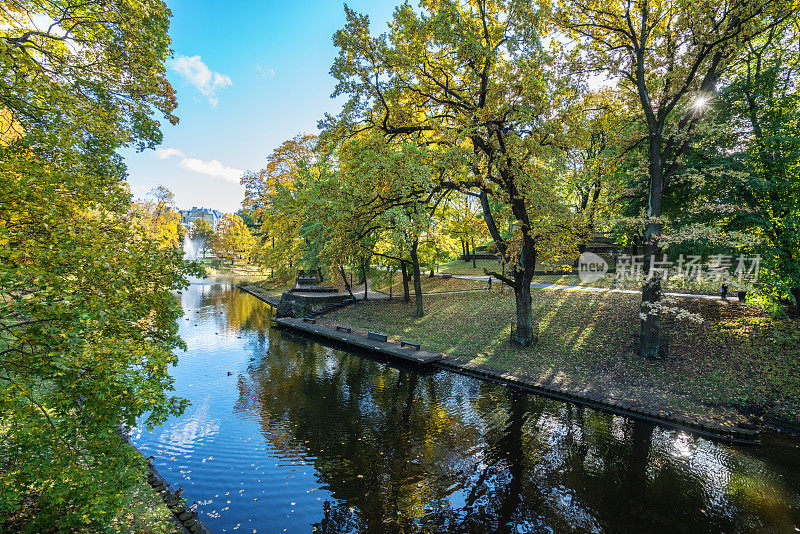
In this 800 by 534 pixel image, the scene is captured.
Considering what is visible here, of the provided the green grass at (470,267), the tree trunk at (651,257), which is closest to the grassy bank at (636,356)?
the tree trunk at (651,257)

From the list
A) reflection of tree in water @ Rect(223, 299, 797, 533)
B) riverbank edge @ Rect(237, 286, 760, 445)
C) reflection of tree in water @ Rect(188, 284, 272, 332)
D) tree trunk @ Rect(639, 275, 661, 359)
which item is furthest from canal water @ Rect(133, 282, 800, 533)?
reflection of tree in water @ Rect(188, 284, 272, 332)

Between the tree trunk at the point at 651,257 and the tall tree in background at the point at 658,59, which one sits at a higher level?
the tall tree in background at the point at 658,59

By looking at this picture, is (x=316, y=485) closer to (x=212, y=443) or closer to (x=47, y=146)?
(x=212, y=443)

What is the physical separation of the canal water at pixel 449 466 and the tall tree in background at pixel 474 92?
306 inches

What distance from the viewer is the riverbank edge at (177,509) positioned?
6008 millimetres

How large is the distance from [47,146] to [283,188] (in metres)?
24.0

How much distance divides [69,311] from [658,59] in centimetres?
1919

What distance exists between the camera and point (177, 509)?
630 centimetres

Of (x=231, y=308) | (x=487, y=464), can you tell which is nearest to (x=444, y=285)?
(x=231, y=308)

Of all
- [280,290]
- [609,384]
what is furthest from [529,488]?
[280,290]

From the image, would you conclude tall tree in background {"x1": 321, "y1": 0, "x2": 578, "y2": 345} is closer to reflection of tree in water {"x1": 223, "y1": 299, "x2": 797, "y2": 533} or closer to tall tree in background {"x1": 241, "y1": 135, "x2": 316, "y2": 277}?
reflection of tree in water {"x1": 223, "y1": 299, "x2": 797, "y2": 533}

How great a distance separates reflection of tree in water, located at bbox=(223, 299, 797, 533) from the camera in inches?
268

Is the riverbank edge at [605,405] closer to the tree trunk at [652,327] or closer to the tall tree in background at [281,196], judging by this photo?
the tree trunk at [652,327]

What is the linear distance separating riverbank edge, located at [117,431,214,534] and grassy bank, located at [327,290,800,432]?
11245mm
